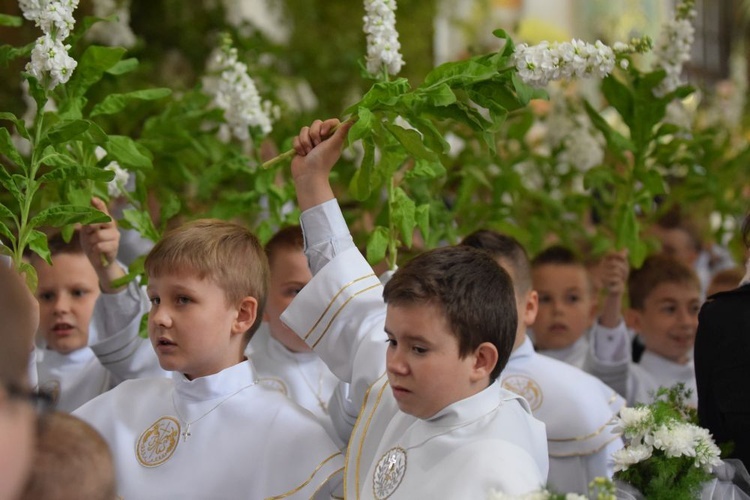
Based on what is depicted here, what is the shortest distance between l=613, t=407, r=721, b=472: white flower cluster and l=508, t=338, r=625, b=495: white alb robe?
860 mm

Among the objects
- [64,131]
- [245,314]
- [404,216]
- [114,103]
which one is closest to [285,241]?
[404,216]

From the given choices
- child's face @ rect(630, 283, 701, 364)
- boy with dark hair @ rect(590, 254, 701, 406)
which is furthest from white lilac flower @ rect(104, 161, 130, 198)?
child's face @ rect(630, 283, 701, 364)

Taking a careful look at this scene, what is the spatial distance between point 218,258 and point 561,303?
2057mm

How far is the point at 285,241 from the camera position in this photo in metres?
3.68

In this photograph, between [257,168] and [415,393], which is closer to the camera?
[415,393]

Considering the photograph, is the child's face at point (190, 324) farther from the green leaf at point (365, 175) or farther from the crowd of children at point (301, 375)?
the green leaf at point (365, 175)

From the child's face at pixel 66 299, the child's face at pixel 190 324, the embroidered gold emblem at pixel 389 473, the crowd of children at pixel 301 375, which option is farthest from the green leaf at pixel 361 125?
the child's face at pixel 66 299

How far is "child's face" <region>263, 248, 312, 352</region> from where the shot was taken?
3.64 meters

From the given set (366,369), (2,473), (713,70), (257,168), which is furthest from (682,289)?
(713,70)

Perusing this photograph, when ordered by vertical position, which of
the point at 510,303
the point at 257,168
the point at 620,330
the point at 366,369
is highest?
the point at 257,168

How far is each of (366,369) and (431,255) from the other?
42 cm

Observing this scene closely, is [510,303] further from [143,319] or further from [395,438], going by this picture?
[143,319]

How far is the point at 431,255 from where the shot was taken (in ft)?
8.27

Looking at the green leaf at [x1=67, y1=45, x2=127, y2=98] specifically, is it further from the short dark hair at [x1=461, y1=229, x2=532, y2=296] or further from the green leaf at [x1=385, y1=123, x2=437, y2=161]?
the short dark hair at [x1=461, y1=229, x2=532, y2=296]
